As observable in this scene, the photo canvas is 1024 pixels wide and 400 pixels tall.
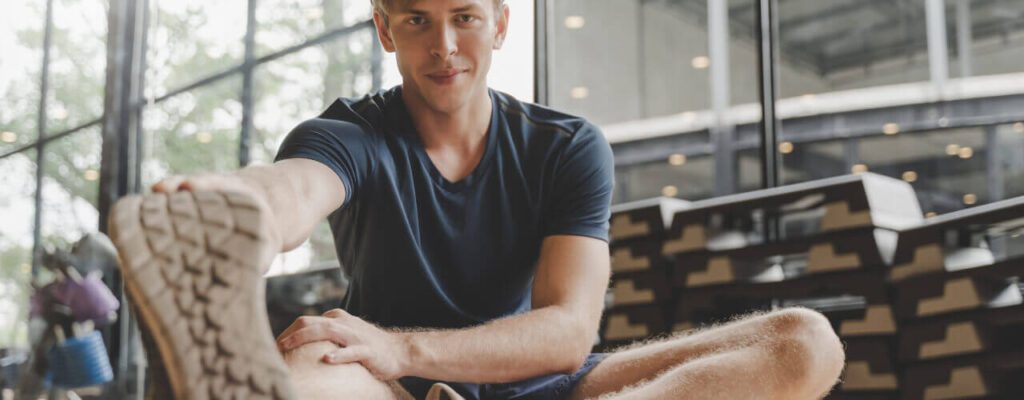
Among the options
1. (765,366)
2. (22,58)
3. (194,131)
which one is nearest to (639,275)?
(765,366)

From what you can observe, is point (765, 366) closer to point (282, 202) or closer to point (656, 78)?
point (282, 202)

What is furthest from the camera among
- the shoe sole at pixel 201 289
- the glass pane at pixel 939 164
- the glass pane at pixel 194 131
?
the glass pane at pixel 194 131

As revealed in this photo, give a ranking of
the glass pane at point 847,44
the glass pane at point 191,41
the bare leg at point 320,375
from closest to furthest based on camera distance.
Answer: the bare leg at point 320,375 < the glass pane at point 847,44 < the glass pane at point 191,41

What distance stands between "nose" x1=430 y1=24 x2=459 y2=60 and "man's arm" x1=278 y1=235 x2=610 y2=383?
1.07 feet

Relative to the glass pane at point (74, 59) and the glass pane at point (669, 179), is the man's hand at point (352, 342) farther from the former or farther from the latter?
the glass pane at point (74, 59)

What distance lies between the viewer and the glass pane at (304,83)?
18.6ft

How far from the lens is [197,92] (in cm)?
682

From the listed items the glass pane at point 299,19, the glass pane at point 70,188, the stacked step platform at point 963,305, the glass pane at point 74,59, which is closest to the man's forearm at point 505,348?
the stacked step platform at point 963,305

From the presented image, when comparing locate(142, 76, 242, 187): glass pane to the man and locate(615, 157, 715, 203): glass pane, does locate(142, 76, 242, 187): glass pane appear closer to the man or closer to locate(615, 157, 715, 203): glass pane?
locate(615, 157, 715, 203): glass pane

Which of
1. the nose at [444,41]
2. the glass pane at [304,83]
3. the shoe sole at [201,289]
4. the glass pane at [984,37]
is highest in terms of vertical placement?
the glass pane at [304,83]

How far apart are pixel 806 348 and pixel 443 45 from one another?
655mm

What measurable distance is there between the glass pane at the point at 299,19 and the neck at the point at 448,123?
13.6ft

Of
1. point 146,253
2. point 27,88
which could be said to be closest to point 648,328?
point 146,253

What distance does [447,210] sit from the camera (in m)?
1.55
